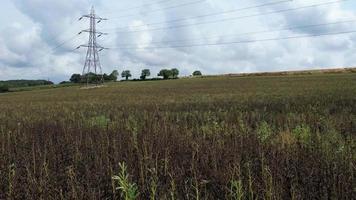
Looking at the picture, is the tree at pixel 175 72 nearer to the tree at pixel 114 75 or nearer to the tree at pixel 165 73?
the tree at pixel 165 73

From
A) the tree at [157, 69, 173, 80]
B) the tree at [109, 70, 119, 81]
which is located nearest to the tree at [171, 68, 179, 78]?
the tree at [157, 69, 173, 80]

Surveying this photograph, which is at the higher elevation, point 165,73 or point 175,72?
point 175,72

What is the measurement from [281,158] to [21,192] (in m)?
3.15

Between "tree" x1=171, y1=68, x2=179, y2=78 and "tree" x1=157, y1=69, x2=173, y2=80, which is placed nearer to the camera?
"tree" x1=157, y1=69, x2=173, y2=80

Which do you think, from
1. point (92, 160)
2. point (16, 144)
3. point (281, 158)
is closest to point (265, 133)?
point (281, 158)

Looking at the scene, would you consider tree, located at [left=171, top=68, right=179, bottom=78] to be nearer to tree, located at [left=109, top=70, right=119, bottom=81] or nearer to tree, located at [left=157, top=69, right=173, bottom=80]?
tree, located at [left=157, top=69, right=173, bottom=80]

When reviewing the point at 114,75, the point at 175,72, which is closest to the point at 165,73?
the point at 175,72

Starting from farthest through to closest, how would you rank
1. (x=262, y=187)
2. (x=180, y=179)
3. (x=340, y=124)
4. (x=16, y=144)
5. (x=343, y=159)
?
(x=340, y=124), (x=16, y=144), (x=343, y=159), (x=180, y=179), (x=262, y=187)

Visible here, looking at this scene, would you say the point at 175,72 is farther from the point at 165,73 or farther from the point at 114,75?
the point at 114,75

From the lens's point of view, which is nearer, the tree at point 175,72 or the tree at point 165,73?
the tree at point 165,73

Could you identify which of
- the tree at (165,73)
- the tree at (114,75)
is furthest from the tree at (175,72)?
the tree at (114,75)

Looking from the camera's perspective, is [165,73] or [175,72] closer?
[165,73]

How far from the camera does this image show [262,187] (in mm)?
4426

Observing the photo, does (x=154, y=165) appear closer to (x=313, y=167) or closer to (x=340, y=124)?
(x=313, y=167)
